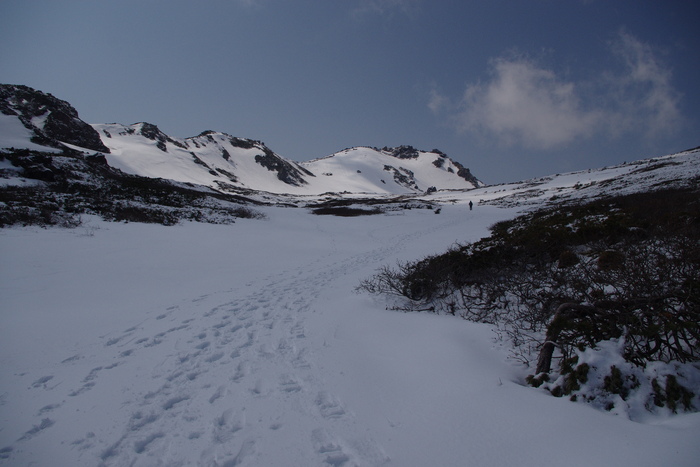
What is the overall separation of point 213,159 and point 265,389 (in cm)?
10226

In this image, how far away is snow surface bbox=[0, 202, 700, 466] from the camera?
2482 mm

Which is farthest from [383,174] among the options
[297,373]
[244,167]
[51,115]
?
[297,373]

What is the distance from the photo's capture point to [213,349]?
15.0ft

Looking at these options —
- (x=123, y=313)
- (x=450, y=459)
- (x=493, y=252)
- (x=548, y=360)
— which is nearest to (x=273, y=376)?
(x=450, y=459)

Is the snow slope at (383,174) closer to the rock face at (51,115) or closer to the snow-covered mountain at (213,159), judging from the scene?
the snow-covered mountain at (213,159)

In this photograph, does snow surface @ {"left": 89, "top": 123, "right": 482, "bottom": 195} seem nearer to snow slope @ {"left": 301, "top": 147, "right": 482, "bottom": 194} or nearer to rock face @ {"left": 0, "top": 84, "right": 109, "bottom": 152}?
snow slope @ {"left": 301, "top": 147, "right": 482, "bottom": 194}

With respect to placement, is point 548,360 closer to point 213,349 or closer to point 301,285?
point 213,349

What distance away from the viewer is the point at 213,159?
9162 cm

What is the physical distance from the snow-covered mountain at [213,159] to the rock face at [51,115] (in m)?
0.13

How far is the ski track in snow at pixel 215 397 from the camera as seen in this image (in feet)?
8.56

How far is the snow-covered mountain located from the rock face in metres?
0.13

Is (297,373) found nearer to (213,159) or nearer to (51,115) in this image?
(51,115)

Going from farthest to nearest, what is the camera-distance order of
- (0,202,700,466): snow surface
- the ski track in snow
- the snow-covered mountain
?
the snow-covered mountain, the ski track in snow, (0,202,700,466): snow surface

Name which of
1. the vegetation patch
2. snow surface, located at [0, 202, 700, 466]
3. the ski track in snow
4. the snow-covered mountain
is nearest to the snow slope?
the snow-covered mountain
